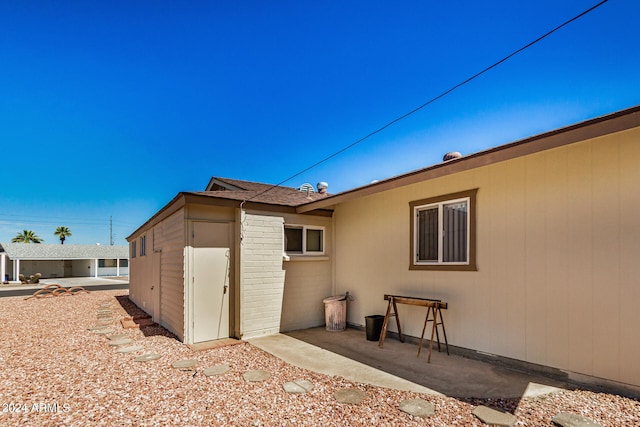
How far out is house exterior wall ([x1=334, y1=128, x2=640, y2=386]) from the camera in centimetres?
359

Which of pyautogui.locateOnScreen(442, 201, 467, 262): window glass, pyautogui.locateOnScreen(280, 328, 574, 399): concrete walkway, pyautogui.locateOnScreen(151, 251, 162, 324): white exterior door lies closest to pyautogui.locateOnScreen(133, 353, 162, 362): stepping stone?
pyautogui.locateOnScreen(280, 328, 574, 399): concrete walkway

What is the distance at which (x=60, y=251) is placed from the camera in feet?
109

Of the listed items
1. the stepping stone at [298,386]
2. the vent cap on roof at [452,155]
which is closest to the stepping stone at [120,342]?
the stepping stone at [298,386]

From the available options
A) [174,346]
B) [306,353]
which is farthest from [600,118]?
[174,346]

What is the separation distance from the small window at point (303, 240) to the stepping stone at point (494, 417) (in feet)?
16.0

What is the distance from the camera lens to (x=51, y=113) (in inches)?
490

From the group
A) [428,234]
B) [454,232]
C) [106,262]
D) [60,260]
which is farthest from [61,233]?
[454,232]

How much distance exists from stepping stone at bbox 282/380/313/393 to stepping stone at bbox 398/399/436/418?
1.15 meters

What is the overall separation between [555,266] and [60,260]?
45170 millimetres

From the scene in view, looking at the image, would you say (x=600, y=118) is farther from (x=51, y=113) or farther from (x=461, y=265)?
(x=51, y=113)

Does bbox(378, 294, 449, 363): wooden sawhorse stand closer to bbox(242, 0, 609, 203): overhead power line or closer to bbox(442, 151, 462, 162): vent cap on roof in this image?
bbox(442, 151, 462, 162): vent cap on roof

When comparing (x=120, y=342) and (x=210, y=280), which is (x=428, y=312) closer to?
(x=210, y=280)

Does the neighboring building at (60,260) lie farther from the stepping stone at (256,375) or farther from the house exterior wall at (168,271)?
the stepping stone at (256,375)

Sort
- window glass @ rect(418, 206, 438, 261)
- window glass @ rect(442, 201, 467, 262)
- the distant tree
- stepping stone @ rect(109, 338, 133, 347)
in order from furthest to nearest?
the distant tree, stepping stone @ rect(109, 338, 133, 347), window glass @ rect(418, 206, 438, 261), window glass @ rect(442, 201, 467, 262)
